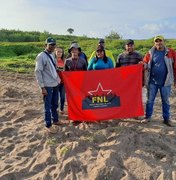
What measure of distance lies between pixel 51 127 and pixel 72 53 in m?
1.59

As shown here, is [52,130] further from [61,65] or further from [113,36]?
[113,36]

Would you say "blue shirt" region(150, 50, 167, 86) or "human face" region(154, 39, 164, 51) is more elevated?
"human face" region(154, 39, 164, 51)

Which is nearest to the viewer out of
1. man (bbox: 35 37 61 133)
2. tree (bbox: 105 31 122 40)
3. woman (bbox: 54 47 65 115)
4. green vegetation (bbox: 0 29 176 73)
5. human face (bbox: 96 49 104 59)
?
man (bbox: 35 37 61 133)

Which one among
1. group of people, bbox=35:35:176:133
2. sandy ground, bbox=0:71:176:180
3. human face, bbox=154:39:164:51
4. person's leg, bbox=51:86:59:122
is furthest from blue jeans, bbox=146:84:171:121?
person's leg, bbox=51:86:59:122

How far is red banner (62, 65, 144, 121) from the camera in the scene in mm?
8508

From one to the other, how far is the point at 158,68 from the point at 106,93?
121 centimetres

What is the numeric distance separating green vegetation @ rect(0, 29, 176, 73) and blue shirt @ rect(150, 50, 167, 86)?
10.5 meters

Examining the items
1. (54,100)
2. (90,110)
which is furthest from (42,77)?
(90,110)

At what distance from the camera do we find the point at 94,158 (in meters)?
6.93

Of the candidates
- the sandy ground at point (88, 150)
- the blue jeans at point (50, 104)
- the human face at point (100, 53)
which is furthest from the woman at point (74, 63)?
the sandy ground at point (88, 150)

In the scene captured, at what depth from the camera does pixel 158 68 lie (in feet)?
26.6

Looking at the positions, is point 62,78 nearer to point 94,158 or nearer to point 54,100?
point 54,100

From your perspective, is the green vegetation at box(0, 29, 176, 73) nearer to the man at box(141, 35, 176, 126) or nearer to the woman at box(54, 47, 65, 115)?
the woman at box(54, 47, 65, 115)

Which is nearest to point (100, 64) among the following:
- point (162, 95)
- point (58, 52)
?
point (58, 52)
